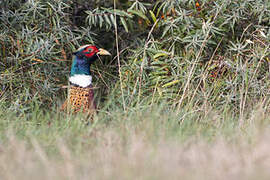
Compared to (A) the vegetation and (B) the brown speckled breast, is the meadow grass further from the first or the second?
(B) the brown speckled breast

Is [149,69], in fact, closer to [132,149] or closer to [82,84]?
[82,84]

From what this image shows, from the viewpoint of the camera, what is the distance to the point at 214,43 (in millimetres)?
5129

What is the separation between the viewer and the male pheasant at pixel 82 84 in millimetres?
4659

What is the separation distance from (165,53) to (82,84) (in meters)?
1.01

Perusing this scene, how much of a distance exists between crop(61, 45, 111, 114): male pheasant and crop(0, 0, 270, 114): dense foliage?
30 centimetres

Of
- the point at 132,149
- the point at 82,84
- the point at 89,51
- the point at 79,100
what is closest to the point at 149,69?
the point at 89,51

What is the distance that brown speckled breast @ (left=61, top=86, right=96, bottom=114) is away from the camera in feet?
15.1

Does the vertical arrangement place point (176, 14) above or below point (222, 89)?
above

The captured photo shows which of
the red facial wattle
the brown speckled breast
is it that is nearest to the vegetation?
the brown speckled breast

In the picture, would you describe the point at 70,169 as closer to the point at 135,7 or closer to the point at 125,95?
the point at 125,95

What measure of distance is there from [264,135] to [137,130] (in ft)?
3.03

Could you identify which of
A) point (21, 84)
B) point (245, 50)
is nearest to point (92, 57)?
point (21, 84)

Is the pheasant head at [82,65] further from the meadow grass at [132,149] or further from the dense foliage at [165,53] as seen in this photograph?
the meadow grass at [132,149]

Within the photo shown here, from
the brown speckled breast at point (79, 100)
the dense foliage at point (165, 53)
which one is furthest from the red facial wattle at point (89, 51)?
the brown speckled breast at point (79, 100)
